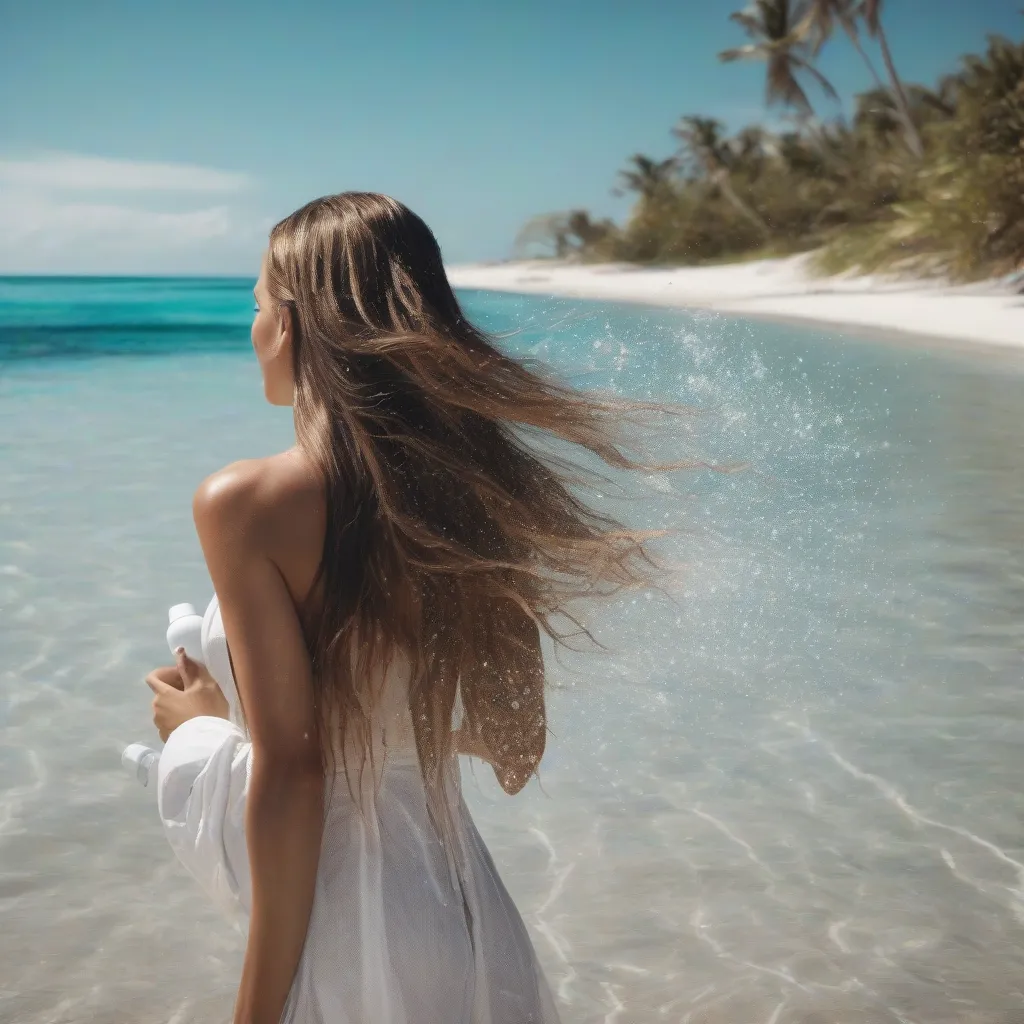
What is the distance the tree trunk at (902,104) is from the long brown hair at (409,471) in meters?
31.2

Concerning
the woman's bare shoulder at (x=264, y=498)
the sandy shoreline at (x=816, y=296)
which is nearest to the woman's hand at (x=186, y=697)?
the woman's bare shoulder at (x=264, y=498)

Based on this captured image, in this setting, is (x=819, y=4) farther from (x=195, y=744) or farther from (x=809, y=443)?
(x=195, y=744)

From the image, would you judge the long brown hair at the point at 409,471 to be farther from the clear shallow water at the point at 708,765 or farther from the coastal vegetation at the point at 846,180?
the coastal vegetation at the point at 846,180

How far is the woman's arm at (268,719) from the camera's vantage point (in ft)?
3.83

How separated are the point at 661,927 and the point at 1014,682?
6.21 feet

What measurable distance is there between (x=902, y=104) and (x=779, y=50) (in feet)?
14.3

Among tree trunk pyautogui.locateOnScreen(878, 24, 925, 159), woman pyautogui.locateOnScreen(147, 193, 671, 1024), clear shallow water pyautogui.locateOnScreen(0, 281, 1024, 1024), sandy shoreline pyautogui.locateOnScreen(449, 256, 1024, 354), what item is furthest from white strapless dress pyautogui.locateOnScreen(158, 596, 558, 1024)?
tree trunk pyautogui.locateOnScreen(878, 24, 925, 159)

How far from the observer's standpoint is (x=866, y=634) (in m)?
4.64

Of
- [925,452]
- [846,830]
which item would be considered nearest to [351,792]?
[846,830]

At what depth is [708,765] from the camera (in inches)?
142

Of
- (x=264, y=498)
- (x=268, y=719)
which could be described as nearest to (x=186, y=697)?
(x=268, y=719)

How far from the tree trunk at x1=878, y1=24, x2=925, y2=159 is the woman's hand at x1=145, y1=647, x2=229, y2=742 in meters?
31.3

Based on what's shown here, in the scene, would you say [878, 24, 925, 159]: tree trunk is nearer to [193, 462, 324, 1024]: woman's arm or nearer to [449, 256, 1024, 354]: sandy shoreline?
[449, 256, 1024, 354]: sandy shoreline

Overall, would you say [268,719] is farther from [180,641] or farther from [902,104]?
[902,104]
